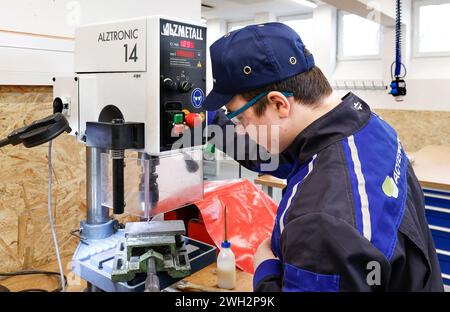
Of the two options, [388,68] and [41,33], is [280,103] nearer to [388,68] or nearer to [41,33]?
[41,33]

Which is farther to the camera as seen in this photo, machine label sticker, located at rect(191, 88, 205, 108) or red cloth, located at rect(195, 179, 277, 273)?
red cloth, located at rect(195, 179, 277, 273)

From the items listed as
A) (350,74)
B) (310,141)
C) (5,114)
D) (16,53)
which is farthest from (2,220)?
(350,74)

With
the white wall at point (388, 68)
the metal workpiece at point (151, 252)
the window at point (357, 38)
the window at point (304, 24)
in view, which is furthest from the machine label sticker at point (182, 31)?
the window at point (304, 24)

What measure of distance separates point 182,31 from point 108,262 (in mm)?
626

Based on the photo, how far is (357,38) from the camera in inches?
201

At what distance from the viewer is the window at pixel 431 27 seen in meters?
4.40

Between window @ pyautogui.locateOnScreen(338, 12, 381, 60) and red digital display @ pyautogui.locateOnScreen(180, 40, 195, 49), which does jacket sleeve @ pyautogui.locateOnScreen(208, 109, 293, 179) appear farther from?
window @ pyautogui.locateOnScreen(338, 12, 381, 60)

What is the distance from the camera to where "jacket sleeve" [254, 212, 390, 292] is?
601mm

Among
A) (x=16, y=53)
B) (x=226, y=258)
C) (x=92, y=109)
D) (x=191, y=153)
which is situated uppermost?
(x=16, y=53)

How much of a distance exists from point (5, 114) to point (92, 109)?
0.46 metres

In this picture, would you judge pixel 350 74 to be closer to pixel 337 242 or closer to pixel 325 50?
pixel 325 50

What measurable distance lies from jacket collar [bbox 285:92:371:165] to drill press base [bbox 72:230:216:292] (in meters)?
0.48

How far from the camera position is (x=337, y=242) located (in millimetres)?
601

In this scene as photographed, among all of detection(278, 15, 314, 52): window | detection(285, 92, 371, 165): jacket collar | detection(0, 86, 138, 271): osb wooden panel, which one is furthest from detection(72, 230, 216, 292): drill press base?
detection(278, 15, 314, 52): window
